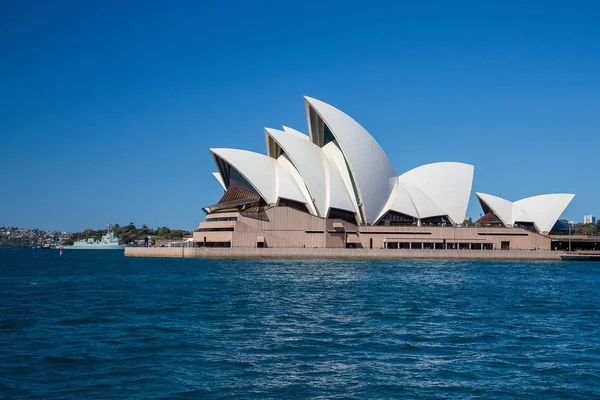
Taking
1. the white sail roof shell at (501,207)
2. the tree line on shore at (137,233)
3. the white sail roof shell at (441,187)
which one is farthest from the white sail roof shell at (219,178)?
the tree line on shore at (137,233)

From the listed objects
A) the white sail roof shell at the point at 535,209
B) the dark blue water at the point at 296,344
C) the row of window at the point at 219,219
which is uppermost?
the white sail roof shell at the point at 535,209

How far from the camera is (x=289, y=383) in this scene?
11.0 metres

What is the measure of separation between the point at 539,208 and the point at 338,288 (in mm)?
51828

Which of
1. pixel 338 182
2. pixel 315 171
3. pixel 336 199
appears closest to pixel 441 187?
pixel 338 182

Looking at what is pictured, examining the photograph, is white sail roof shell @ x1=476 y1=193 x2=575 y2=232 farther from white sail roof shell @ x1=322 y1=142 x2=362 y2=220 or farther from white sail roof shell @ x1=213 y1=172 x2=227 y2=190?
white sail roof shell @ x1=213 y1=172 x2=227 y2=190

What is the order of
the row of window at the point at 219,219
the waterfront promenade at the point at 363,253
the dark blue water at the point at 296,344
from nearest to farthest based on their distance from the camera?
the dark blue water at the point at 296,344 < the waterfront promenade at the point at 363,253 < the row of window at the point at 219,219

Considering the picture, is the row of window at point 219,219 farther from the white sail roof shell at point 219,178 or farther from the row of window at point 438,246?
the row of window at point 438,246

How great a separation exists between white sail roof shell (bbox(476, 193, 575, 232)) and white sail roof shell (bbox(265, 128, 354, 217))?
1990 cm

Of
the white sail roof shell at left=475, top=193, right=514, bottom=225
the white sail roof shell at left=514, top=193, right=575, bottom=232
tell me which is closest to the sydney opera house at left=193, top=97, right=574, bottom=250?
the white sail roof shell at left=475, top=193, right=514, bottom=225

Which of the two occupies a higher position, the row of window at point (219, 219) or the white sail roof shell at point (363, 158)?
the white sail roof shell at point (363, 158)

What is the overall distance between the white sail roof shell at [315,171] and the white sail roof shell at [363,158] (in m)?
1.80

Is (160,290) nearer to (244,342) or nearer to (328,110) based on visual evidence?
(244,342)

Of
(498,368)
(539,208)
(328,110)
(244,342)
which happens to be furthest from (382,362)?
(539,208)

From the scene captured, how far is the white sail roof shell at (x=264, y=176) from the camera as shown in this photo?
206 feet
